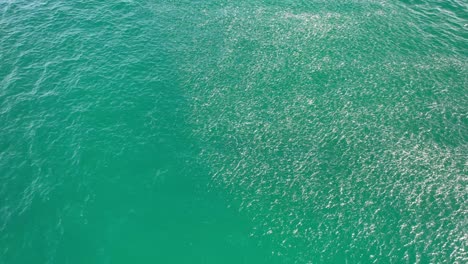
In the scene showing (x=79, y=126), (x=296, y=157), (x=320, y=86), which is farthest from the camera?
(x=320, y=86)

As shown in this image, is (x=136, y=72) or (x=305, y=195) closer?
(x=305, y=195)

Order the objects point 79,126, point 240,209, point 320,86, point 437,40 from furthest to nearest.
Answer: point 437,40 < point 320,86 < point 79,126 < point 240,209

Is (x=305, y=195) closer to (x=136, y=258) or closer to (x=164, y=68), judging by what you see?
(x=136, y=258)

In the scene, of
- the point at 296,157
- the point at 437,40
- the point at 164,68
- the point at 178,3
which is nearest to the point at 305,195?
the point at 296,157

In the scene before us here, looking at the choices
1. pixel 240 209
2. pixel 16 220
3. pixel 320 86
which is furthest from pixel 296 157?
pixel 16 220

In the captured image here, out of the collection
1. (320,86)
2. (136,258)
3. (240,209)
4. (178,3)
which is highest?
(178,3)

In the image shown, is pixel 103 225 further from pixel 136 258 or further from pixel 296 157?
pixel 296 157

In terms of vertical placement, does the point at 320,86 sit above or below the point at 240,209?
above
